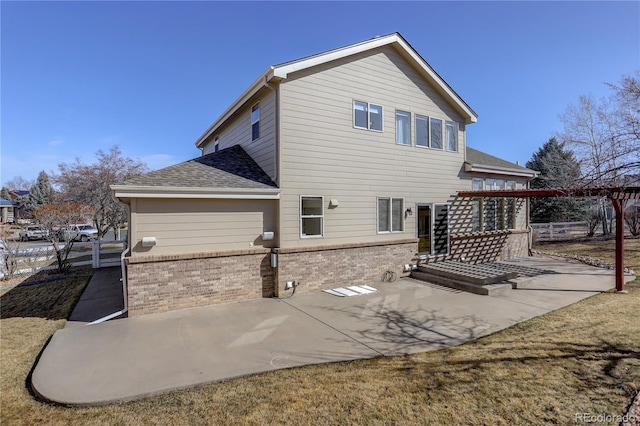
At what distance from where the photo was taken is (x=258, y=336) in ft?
20.1

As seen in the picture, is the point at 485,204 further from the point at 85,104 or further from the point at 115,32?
the point at 85,104

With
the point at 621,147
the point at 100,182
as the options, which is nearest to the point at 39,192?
the point at 100,182

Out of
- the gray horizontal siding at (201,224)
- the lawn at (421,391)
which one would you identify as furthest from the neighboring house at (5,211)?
the lawn at (421,391)

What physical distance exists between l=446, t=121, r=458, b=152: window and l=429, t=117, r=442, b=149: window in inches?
19.5

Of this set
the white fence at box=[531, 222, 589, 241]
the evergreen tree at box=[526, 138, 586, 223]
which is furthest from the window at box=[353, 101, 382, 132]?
the evergreen tree at box=[526, 138, 586, 223]

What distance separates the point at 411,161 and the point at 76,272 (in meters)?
14.3

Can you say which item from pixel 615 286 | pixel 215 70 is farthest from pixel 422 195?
pixel 215 70

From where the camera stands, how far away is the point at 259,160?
1030 centimetres

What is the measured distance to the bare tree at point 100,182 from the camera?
20047 millimetres

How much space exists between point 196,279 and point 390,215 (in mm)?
6726

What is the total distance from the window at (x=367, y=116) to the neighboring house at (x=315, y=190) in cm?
4

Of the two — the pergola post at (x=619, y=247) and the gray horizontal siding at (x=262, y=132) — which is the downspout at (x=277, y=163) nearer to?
the gray horizontal siding at (x=262, y=132)

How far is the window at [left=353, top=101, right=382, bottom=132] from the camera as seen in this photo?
10500 millimetres

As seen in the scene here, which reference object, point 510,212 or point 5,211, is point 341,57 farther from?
point 5,211
